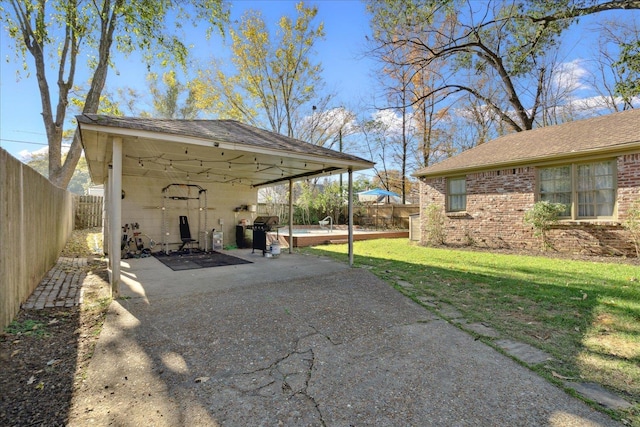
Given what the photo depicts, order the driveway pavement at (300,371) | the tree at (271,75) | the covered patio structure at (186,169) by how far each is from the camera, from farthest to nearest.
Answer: the tree at (271,75) → the covered patio structure at (186,169) → the driveway pavement at (300,371)

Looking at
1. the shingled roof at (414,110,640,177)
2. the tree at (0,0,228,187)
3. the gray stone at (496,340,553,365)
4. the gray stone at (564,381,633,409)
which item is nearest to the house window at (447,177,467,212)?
the shingled roof at (414,110,640,177)

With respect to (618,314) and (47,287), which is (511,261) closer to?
(618,314)

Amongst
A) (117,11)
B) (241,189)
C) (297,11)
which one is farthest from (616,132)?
(297,11)

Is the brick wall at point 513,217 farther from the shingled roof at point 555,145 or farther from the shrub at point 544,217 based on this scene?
the shingled roof at point 555,145

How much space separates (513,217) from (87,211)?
18087mm

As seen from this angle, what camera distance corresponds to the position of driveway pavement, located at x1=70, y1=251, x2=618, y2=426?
2.00 meters

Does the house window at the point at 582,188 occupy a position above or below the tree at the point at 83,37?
below

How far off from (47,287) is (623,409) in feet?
22.7

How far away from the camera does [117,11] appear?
31.0 feet

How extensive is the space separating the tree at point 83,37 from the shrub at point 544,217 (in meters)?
11.4

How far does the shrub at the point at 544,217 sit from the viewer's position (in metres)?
8.25

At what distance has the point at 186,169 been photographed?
8617 mm

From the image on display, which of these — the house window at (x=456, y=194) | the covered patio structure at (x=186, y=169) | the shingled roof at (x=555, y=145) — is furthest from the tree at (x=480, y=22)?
the house window at (x=456, y=194)

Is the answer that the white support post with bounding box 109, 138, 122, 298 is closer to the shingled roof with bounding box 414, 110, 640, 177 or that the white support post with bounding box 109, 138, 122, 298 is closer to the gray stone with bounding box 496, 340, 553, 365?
the gray stone with bounding box 496, 340, 553, 365
